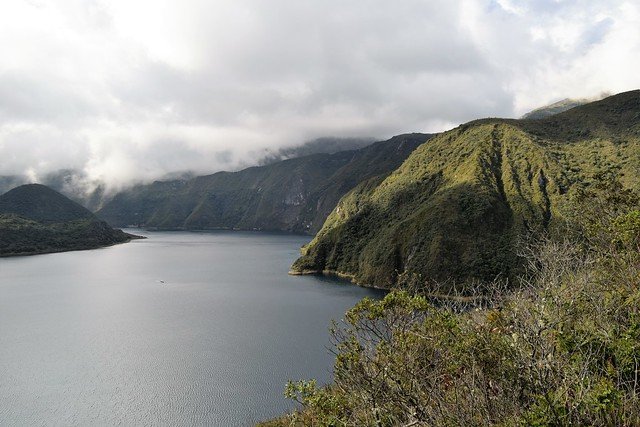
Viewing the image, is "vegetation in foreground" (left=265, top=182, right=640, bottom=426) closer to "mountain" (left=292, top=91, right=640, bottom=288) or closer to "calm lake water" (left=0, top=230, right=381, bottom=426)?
"calm lake water" (left=0, top=230, right=381, bottom=426)

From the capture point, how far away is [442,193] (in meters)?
177

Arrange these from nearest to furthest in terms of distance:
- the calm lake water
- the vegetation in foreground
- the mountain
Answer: the vegetation in foreground < the calm lake water < the mountain

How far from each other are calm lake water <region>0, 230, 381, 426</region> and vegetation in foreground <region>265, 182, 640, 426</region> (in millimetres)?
15431

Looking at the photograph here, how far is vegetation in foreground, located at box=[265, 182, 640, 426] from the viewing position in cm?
1421

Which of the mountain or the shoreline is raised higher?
the mountain

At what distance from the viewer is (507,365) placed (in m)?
16.1

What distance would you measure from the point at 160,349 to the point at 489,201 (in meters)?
126

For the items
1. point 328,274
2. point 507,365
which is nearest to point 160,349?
point 507,365

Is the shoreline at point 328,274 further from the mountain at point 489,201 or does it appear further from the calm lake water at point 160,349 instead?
the calm lake water at point 160,349

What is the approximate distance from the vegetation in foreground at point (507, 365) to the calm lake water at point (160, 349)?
1543 cm

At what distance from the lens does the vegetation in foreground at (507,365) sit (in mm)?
14211

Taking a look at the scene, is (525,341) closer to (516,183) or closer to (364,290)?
(364,290)

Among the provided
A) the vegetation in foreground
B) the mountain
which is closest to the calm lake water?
the vegetation in foreground

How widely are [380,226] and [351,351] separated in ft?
575
